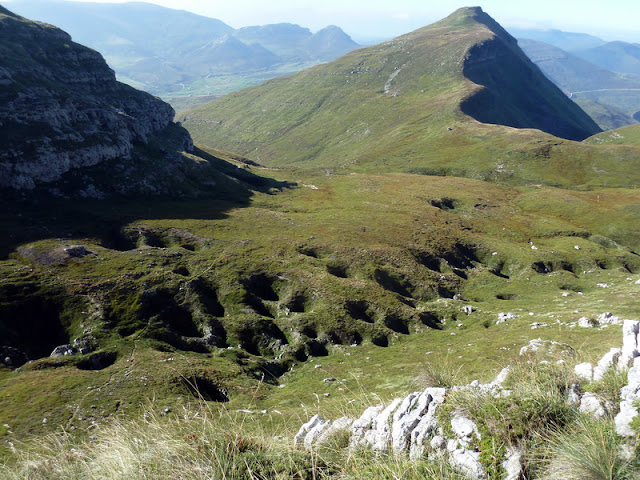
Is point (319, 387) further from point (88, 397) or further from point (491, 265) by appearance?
point (491, 265)

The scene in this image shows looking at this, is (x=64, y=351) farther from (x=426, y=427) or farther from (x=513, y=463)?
(x=513, y=463)

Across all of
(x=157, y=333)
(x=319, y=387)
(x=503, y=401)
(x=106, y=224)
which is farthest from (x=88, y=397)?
(x=106, y=224)

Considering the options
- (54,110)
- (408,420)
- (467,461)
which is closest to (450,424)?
(467,461)

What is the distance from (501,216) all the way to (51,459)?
13092 centimetres

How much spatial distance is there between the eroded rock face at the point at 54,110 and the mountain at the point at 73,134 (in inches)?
8.2

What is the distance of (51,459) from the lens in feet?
24.6

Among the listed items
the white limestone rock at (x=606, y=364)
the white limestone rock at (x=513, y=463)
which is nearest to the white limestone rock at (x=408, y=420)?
the white limestone rock at (x=513, y=463)

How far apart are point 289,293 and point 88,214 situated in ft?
178

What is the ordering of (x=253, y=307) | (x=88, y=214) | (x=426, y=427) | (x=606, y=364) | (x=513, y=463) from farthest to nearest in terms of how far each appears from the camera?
1. (x=88, y=214)
2. (x=253, y=307)
3. (x=606, y=364)
4. (x=426, y=427)
5. (x=513, y=463)

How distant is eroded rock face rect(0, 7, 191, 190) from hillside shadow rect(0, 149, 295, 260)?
853 centimetres

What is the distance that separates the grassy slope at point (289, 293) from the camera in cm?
4031

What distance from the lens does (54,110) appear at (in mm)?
100375

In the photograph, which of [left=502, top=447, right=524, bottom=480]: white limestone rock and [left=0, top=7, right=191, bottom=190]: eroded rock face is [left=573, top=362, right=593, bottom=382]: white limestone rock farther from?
[left=0, top=7, right=191, bottom=190]: eroded rock face

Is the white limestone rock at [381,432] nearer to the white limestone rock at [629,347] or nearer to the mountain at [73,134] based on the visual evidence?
the white limestone rock at [629,347]
